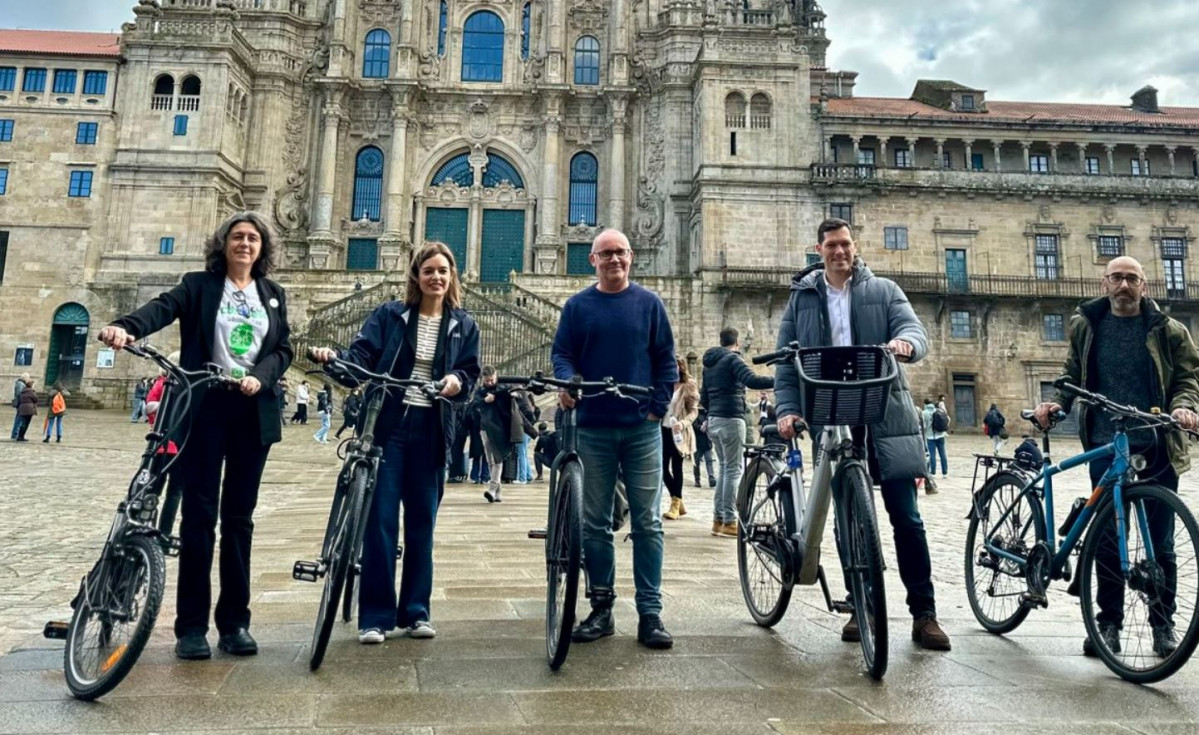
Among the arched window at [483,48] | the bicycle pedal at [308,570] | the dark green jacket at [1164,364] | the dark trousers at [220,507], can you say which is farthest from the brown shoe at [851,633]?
the arched window at [483,48]

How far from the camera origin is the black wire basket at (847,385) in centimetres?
389

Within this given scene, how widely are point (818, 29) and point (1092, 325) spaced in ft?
136

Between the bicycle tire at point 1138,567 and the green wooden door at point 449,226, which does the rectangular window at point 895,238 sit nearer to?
the green wooden door at point 449,226

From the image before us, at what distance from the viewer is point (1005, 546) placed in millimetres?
4672

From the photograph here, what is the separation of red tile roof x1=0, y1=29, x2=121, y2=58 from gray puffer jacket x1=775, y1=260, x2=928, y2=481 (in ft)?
126

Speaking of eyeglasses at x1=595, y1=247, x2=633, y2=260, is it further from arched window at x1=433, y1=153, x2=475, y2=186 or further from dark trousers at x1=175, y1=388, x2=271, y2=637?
arched window at x1=433, y1=153, x2=475, y2=186

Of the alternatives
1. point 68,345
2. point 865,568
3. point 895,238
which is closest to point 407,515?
point 865,568

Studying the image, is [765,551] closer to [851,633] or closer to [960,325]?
[851,633]

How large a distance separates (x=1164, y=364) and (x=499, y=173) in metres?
36.9

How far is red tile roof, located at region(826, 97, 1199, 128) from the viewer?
36031mm

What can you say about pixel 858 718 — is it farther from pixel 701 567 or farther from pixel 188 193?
pixel 188 193

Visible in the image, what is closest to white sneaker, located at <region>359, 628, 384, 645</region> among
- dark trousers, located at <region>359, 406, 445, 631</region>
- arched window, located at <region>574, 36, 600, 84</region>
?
dark trousers, located at <region>359, 406, 445, 631</region>

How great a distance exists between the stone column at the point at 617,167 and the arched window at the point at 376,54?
38.4 ft

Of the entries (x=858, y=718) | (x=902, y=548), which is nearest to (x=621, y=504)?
(x=902, y=548)
